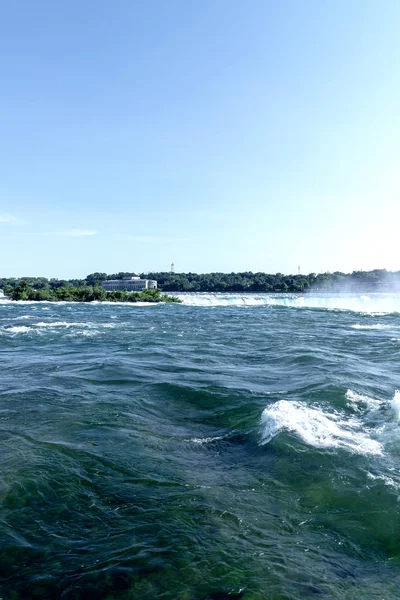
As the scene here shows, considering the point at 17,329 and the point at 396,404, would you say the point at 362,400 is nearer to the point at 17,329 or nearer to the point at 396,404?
the point at 396,404

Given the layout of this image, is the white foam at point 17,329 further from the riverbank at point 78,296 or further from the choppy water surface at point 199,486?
the riverbank at point 78,296

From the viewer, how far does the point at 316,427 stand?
9.96 metres

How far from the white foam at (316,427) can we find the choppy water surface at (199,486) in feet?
0.15

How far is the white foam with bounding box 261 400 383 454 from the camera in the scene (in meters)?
8.96

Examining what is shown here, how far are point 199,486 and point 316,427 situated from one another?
12.9 feet

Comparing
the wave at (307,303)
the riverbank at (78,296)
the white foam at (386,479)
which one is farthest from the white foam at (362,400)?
the riverbank at (78,296)

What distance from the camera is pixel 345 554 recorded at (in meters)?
5.49

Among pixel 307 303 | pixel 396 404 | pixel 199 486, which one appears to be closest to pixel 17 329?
pixel 396 404

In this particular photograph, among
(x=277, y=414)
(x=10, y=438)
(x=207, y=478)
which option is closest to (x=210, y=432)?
(x=277, y=414)

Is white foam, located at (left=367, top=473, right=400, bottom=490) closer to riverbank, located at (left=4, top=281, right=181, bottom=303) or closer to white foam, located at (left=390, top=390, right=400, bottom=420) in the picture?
white foam, located at (left=390, top=390, right=400, bottom=420)

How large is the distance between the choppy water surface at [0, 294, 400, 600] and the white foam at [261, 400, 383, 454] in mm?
45

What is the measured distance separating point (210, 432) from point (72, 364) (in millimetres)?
9455

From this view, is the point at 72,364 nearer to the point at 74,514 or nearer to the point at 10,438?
the point at 10,438

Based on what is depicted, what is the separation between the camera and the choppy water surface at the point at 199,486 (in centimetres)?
497
